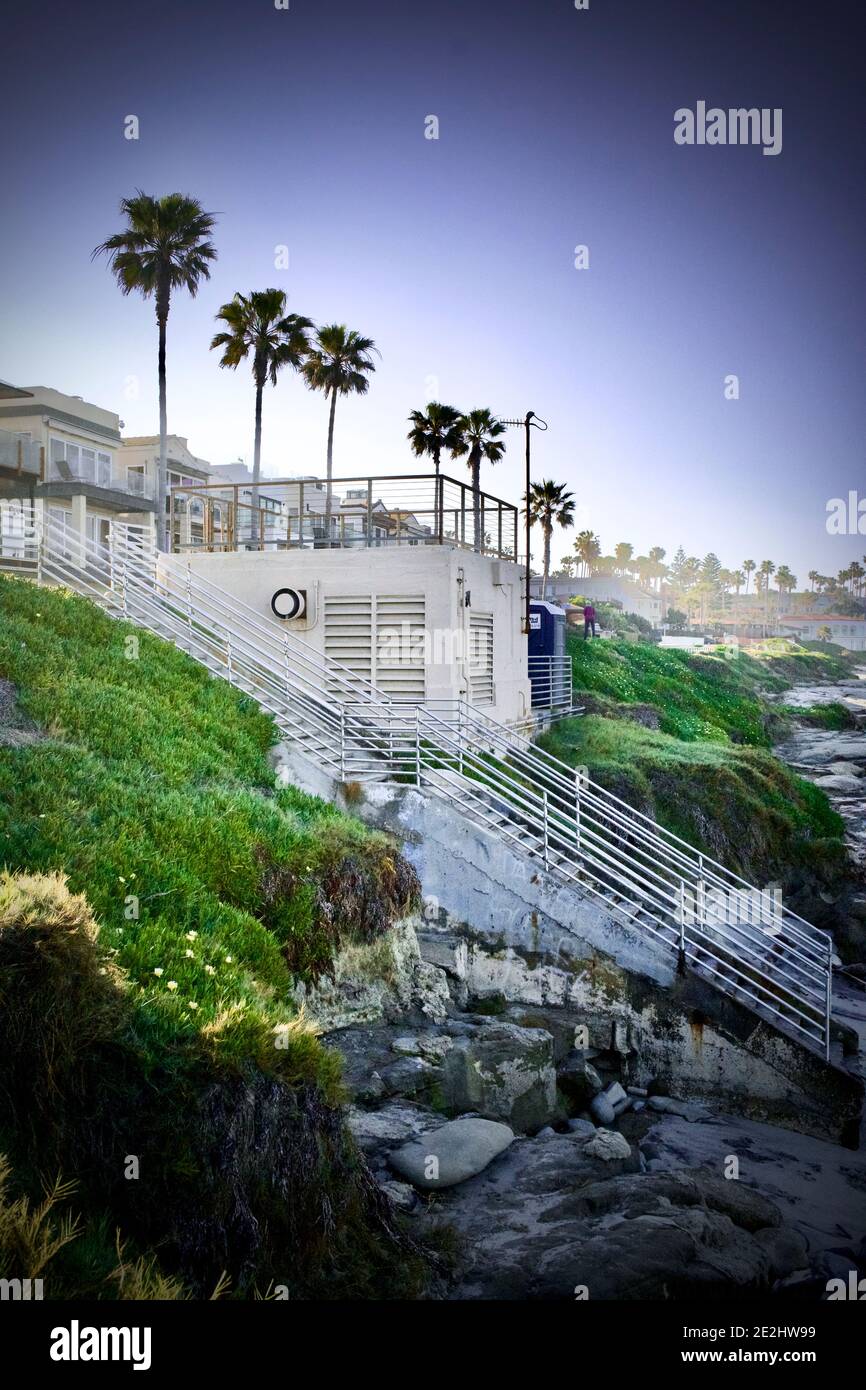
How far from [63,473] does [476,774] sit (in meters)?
11.8

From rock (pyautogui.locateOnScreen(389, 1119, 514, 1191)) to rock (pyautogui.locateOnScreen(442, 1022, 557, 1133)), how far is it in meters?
0.48

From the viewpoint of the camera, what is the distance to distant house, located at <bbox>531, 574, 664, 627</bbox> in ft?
157

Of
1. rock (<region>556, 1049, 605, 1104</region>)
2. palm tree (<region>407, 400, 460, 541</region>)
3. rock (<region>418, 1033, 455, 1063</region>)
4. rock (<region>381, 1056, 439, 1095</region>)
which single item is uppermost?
palm tree (<region>407, 400, 460, 541</region>)

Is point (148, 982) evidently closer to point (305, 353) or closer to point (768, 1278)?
point (768, 1278)

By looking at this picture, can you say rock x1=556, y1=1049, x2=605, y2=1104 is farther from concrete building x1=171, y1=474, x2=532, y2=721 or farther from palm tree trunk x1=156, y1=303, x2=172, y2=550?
palm tree trunk x1=156, y1=303, x2=172, y2=550

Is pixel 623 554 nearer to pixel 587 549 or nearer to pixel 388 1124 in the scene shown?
pixel 587 549

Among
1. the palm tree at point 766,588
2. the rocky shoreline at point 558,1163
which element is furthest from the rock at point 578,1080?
the palm tree at point 766,588

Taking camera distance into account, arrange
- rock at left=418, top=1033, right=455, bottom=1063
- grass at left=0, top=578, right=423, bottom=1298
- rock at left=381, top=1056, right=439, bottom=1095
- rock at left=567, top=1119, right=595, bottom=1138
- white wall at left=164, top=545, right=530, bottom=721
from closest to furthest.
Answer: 1. grass at left=0, top=578, right=423, bottom=1298
2. rock at left=381, top=1056, right=439, bottom=1095
3. rock at left=567, top=1119, right=595, bottom=1138
4. rock at left=418, top=1033, right=455, bottom=1063
5. white wall at left=164, top=545, right=530, bottom=721

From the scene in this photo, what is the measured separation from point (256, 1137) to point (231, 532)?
11.7 meters

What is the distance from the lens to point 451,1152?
6.56 meters

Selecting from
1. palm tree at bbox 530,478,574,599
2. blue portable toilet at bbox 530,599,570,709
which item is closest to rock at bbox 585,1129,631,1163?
blue portable toilet at bbox 530,599,570,709

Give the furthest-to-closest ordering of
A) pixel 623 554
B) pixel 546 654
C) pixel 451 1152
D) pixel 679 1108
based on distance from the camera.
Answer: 1. pixel 623 554
2. pixel 546 654
3. pixel 679 1108
4. pixel 451 1152

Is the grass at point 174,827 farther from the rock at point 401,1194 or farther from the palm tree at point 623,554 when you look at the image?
the palm tree at point 623,554

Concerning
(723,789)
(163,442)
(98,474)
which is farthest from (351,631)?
(98,474)
